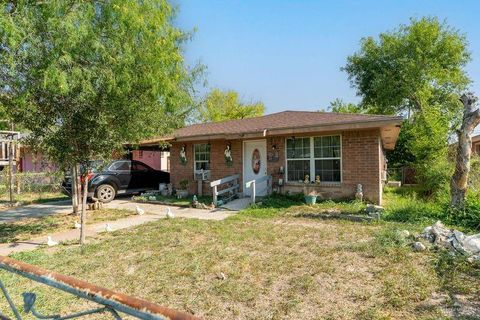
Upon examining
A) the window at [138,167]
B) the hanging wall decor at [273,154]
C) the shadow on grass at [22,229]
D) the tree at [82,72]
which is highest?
the tree at [82,72]

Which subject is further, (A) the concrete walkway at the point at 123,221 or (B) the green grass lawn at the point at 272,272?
(A) the concrete walkway at the point at 123,221

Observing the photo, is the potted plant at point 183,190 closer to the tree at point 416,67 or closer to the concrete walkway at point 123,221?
the concrete walkway at point 123,221

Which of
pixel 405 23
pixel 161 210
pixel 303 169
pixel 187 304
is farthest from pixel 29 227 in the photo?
pixel 405 23

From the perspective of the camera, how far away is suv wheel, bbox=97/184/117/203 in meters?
13.0

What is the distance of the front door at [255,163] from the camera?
1231 cm

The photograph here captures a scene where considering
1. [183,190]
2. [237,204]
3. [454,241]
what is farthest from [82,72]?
A: [183,190]

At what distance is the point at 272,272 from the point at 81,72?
4935mm

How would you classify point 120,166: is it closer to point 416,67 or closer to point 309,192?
point 309,192

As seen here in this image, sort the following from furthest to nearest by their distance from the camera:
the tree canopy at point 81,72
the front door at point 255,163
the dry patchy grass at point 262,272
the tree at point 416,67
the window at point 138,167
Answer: the tree at point 416,67 < the window at point 138,167 < the front door at point 255,163 < the tree canopy at point 81,72 < the dry patchy grass at point 262,272

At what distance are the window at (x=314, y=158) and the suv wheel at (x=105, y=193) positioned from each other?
723 centimetres

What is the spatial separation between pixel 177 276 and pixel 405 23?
2810cm

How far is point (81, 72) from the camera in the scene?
6098mm

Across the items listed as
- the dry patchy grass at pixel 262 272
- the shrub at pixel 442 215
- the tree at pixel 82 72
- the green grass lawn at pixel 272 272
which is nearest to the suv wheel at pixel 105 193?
the dry patchy grass at pixel 262 272

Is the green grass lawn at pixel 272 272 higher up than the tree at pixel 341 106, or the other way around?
the tree at pixel 341 106
